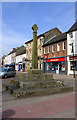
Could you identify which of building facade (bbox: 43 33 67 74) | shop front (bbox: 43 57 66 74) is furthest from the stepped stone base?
shop front (bbox: 43 57 66 74)

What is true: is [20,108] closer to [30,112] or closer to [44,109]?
[30,112]

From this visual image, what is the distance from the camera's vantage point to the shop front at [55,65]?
25886 mm

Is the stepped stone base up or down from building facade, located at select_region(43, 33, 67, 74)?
down

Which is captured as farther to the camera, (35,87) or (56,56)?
(56,56)

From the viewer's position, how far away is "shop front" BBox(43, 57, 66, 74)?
2589 cm

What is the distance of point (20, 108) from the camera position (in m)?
5.40

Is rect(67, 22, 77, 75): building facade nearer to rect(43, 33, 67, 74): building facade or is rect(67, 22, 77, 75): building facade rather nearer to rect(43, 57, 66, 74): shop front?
rect(43, 33, 67, 74): building facade

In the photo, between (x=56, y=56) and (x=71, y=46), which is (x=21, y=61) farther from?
(x=71, y=46)

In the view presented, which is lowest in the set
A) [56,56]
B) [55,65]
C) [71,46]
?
[55,65]

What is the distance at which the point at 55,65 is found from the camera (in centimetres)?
2853

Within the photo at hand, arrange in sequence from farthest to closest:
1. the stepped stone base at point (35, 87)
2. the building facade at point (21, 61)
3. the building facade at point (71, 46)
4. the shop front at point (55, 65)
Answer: the building facade at point (21, 61), the shop front at point (55, 65), the building facade at point (71, 46), the stepped stone base at point (35, 87)

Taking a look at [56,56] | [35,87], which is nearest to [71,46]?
[56,56]

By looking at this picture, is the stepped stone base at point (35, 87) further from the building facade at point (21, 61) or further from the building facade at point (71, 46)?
the building facade at point (21, 61)

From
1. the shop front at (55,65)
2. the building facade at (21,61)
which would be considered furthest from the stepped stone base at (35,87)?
the building facade at (21,61)
